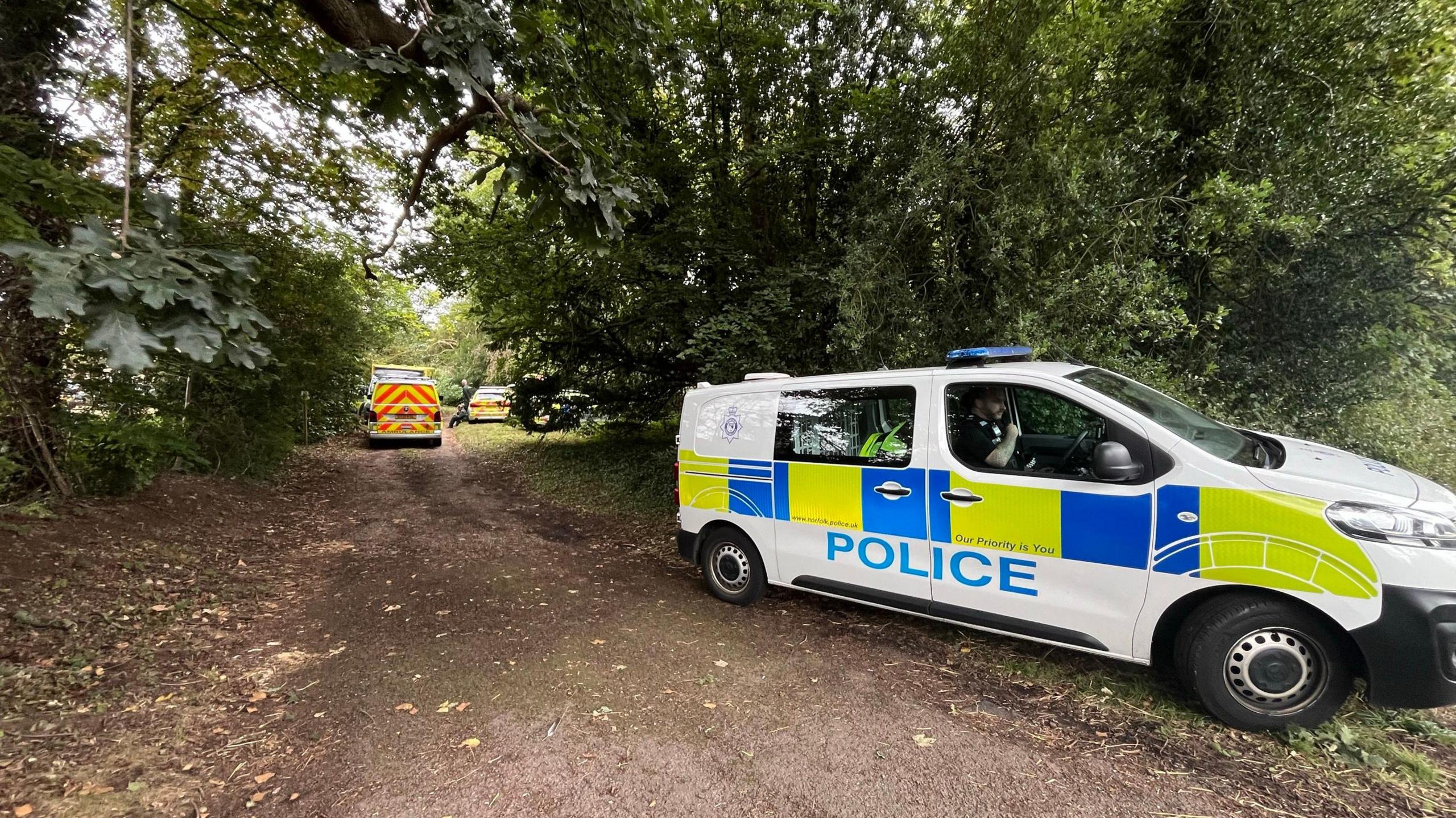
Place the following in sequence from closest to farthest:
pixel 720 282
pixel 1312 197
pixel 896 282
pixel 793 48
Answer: pixel 1312 197 → pixel 896 282 → pixel 793 48 → pixel 720 282

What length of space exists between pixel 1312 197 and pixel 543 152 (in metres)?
6.08

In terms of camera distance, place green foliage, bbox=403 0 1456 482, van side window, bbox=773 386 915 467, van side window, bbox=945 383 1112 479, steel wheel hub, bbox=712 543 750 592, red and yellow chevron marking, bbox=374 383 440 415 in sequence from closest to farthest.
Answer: van side window, bbox=945 383 1112 479
van side window, bbox=773 386 915 467
green foliage, bbox=403 0 1456 482
steel wheel hub, bbox=712 543 750 592
red and yellow chevron marking, bbox=374 383 440 415

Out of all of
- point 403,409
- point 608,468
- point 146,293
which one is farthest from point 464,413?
point 146,293

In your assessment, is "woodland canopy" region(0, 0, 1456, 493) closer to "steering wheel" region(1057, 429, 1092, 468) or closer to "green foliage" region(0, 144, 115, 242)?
"green foliage" region(0, 144, 115, 242)

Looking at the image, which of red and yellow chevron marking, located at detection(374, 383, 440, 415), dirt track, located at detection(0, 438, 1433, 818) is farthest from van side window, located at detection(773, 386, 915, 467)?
red and yellow chevron marking, located at detection(374, 383, 440, 415)

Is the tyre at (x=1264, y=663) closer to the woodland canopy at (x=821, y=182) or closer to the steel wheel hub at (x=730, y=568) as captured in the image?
the woodland canopy at (x=821, y=182)

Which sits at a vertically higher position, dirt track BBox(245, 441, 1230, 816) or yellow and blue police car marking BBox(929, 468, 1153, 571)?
yellow and blue police car marking BBox(929, 468, 1153, 571)

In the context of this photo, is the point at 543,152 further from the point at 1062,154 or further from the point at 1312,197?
the point at 1312,197

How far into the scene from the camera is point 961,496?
3459 millimetres

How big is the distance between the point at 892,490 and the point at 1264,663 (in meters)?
1.92

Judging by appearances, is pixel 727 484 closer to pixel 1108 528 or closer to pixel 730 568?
pixel 730 568

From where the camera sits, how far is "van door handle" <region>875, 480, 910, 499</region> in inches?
146

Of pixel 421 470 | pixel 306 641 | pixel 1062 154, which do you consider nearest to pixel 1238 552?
pixel 1062 154

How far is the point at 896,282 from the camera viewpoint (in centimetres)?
593
